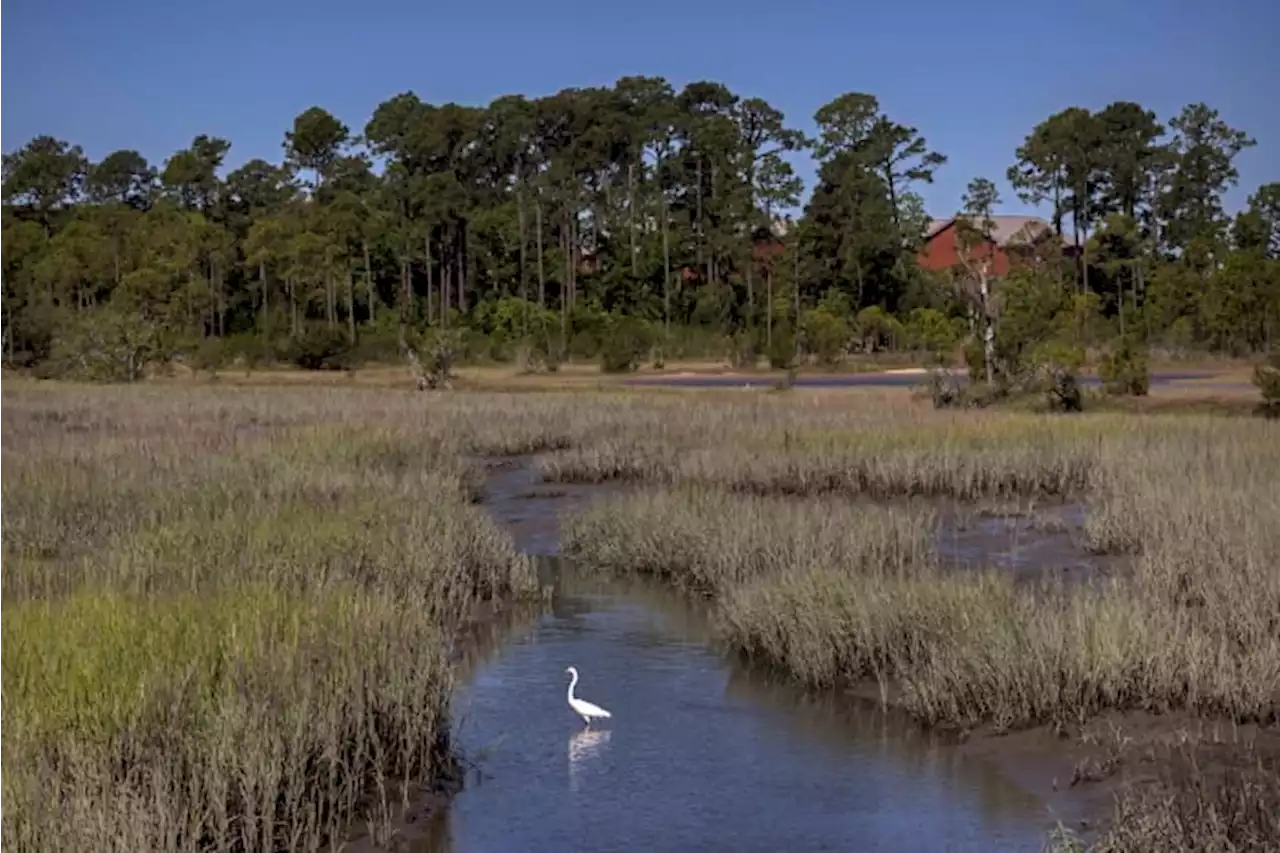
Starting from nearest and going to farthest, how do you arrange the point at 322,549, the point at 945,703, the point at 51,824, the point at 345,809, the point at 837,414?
the point at 51,824
the point at 345,809
the point at 945,703
the point at 322,549
the point at 837,414

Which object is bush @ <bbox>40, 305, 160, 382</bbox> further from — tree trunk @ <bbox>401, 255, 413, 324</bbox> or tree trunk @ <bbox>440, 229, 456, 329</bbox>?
tree trunk @ <bbox>440, 229, 456, 329</bbox>

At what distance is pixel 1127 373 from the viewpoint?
3959 cm

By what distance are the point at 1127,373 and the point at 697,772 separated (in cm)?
3192

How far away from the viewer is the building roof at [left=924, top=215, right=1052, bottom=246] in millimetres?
84812

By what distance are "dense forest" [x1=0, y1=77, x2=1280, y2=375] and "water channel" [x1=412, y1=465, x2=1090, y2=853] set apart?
51.7 metres

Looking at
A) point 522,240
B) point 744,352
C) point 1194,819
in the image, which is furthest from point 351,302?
point 1194,819

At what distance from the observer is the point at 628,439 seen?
91.3ft

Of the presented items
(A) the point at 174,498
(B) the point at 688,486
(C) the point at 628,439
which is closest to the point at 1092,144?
(C) the point at 628,439

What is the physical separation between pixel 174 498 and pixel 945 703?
32.7 ft

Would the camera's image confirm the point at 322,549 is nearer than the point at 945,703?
No

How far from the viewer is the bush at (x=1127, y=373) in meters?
39.3

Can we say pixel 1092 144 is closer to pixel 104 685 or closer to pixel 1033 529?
pixel 1033 529

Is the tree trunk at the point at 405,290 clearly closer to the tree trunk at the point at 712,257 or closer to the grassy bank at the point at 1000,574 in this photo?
the tree trunk at the point at 712,257

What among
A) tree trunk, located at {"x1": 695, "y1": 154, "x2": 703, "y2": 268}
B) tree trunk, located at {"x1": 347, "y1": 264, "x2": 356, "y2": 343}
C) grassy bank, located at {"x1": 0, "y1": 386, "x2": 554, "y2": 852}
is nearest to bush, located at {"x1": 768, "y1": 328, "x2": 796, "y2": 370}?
tree trunk, located at {"x1": 347, "y1": 264, "x2": 356, "y2": 343}
